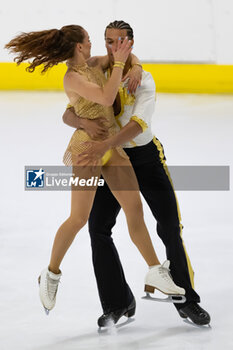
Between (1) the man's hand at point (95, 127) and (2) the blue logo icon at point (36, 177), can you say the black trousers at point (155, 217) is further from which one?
(2) the blue logo icon at point (36, 177)

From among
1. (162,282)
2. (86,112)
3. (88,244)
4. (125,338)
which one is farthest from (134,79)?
(88,244)

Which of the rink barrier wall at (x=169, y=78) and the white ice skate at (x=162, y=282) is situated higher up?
the white ice skate at (x=162, y=282)

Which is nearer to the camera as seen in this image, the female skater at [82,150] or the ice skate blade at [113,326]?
the female skater at [82,150]

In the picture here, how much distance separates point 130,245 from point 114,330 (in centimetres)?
113

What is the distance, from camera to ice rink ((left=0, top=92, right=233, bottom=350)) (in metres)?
2.58

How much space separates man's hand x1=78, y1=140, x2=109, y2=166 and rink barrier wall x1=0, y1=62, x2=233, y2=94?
418 centimetres

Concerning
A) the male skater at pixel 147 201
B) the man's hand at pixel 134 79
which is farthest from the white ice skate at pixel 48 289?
the man's hand at pixel 134 79

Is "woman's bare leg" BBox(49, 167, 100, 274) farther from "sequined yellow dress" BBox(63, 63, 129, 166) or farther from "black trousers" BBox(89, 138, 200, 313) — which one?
"black trousers" BBox(89, 138, 200, 313)

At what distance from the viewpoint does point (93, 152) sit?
2490 mm

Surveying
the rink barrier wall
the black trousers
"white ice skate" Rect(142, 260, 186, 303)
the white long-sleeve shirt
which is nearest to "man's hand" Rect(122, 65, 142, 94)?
the white long-sleeve shirt

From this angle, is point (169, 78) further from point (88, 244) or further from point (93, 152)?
point (93, 152)

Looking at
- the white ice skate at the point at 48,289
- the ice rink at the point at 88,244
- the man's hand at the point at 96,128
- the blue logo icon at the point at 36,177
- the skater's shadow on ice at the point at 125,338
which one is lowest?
the ice rink at the point at 88,244

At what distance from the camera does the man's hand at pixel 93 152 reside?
2.49 m

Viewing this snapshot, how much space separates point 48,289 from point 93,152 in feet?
1.71
